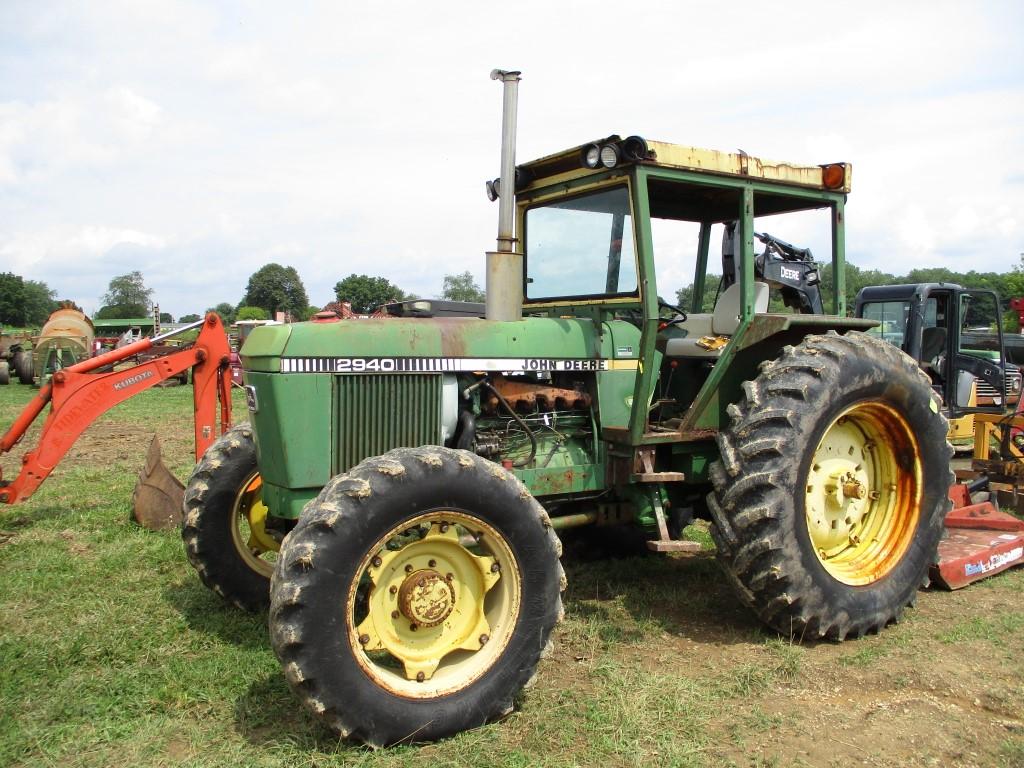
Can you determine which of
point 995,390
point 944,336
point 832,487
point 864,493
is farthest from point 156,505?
point 995,390

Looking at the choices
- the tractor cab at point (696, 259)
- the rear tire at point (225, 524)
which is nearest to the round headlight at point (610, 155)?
the tractor cab at point (696, 259)

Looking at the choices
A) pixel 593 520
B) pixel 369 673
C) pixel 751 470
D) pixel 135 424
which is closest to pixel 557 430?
pixel 593 520

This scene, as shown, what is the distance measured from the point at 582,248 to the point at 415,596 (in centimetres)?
231

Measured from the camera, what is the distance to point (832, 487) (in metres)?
4.70

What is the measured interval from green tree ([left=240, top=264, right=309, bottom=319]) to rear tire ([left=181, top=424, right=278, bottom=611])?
57.4m

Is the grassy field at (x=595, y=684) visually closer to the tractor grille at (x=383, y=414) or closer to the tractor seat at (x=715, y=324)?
the tractor grille at (x=383, y=414)

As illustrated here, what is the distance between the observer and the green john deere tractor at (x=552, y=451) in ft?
11.0

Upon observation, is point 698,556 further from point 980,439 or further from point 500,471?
point 980,439

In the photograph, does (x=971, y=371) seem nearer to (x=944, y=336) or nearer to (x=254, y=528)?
(x=944, y=336)

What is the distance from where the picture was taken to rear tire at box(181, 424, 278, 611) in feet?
15.1

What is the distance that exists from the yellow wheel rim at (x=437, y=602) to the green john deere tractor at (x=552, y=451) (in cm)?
1

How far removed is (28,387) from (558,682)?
2119cm

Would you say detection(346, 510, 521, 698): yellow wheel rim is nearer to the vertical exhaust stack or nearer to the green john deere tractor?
the green john deere tractor

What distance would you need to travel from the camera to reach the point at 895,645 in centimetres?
437
